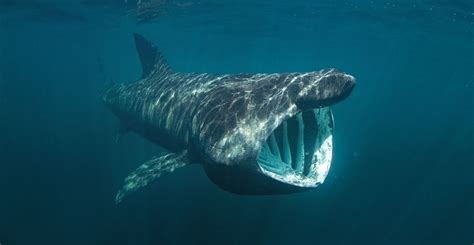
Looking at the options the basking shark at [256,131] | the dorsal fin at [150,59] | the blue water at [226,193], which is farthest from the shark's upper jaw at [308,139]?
the dorsal fin at [150,59]

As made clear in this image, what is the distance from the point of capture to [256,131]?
682 cm

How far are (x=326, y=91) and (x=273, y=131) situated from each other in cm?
129

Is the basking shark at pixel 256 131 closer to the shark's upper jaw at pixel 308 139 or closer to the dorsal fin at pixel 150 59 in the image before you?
the shark's upper jaw at pixel 308 139

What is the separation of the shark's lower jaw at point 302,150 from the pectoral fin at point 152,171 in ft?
7.32

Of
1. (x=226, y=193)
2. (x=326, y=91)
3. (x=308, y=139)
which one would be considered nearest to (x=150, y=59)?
(x=226, y=193)

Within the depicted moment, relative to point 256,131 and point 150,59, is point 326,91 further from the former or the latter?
point 150,59

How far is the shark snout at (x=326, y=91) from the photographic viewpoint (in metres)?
6.50

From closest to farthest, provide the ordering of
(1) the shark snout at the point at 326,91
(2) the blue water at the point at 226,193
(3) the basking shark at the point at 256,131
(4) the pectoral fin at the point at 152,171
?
1. (1) the shark snout at the point at 326,91
2. (3) the basking shark at the point at 256,131
3. (4) the pectoral fin at the point at 152,171
4. (2) the blue water at the point at 226,193

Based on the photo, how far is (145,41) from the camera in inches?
577

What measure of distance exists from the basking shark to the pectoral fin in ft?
0.08

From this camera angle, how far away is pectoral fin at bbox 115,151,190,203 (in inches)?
344

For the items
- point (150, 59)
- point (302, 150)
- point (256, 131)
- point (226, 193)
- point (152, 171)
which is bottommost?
point (226, 193)

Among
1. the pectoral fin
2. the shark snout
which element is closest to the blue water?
the pectoral fin

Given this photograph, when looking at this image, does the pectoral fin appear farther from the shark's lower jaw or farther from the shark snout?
the shark snout
